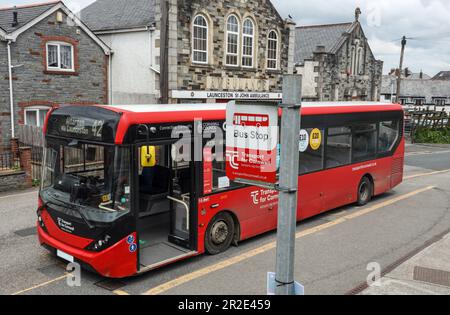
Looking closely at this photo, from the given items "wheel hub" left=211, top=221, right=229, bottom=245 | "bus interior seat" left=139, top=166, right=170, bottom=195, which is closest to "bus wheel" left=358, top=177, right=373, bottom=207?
"wheel hub" left=211, top=221, right=229, bottom=245

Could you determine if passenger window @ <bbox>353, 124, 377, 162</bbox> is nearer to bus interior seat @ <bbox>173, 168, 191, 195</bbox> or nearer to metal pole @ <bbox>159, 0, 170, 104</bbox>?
metal pole @ <bbox>159, 0, 170, 104</bbox>


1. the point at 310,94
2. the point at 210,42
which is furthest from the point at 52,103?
the point at 310,94

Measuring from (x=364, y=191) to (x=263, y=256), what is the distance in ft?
19.0

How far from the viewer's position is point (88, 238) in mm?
7078

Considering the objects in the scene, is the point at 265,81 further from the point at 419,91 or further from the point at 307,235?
the point at 419,91

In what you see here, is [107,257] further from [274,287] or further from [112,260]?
[274,287]

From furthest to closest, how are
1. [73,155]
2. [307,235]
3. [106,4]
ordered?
[106,4], [307,235], [73,155]

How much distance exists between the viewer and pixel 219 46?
21.9 metres

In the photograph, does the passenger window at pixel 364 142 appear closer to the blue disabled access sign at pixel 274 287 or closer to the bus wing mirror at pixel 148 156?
the bus wing mirror at pixel 148 156

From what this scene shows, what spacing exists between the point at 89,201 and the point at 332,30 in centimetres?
3111

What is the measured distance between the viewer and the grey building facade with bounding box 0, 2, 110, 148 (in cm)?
1808

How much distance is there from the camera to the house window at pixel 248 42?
2319 cm

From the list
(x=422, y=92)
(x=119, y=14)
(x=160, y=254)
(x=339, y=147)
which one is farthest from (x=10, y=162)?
(x=422, y=92)

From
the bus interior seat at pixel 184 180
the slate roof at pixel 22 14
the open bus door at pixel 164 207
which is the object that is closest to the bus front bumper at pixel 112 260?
the open bus door at pixel 164 207
